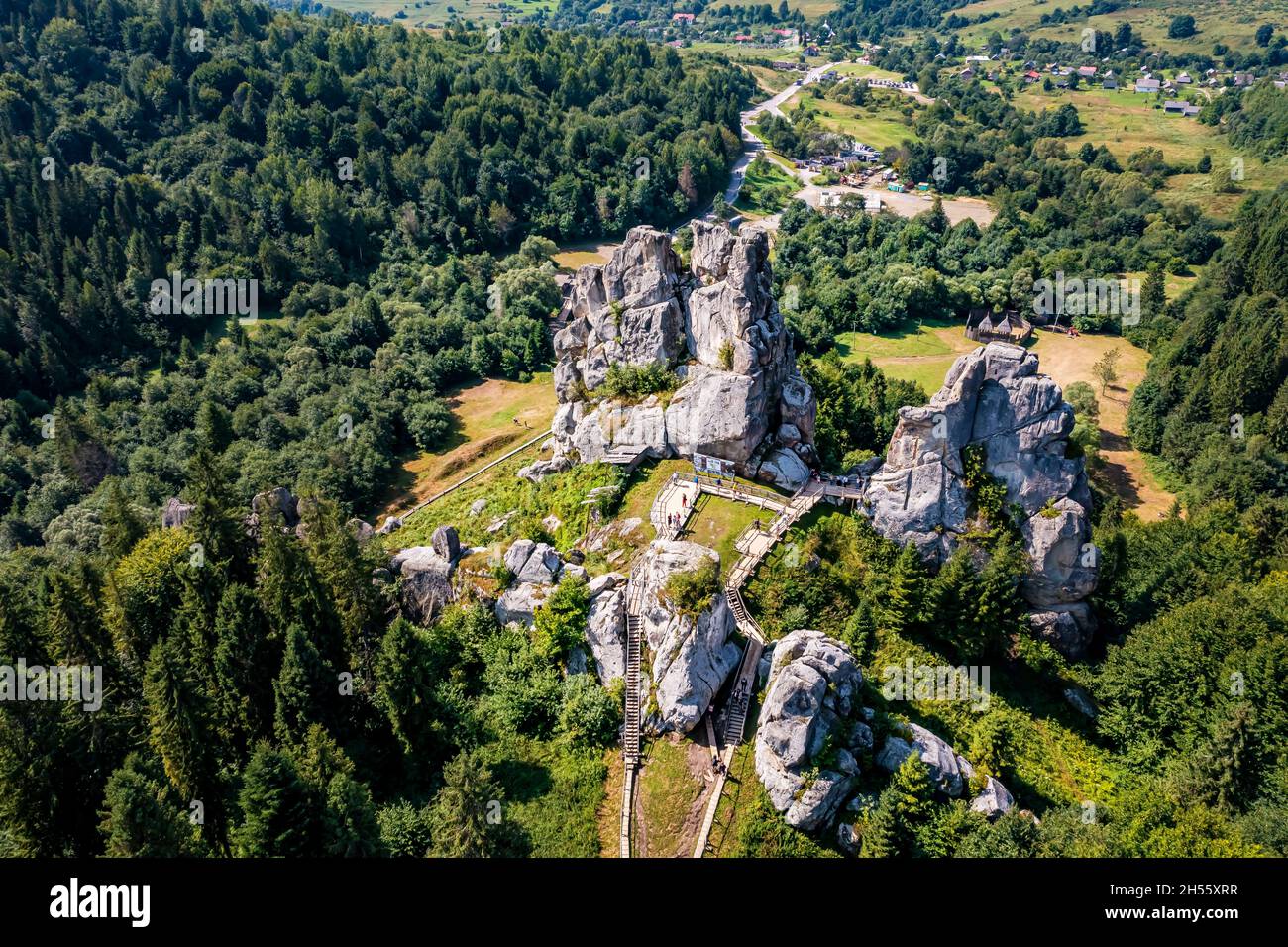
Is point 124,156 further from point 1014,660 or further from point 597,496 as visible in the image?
point 1014,660

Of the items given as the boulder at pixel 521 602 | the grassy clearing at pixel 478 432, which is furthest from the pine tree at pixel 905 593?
the grassy clearing at pixel 478 432

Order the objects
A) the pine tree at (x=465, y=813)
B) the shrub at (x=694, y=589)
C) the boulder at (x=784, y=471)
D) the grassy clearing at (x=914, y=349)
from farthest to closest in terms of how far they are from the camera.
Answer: the grassy clearing at (x=914, y=349)
the boulder at (x=784, y=471)
the shrub at (x=694, y=589)
the pine tree at (x=465, y=813)

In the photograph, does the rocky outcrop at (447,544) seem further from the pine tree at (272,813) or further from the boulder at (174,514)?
the boulder at (174,514)

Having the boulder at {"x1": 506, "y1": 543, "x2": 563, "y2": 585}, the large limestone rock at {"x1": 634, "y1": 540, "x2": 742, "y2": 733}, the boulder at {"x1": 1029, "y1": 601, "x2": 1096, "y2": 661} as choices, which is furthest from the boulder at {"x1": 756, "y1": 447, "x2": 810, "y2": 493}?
the boulder at {"x1": 1029, "y1": 601, "x2": 1096, "y2": 661}

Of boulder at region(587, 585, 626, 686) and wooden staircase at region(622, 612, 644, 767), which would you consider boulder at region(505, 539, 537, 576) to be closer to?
boulder at region(587, 585, 626, 686)

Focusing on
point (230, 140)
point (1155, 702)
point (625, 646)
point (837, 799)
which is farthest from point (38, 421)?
point (1155, 702)

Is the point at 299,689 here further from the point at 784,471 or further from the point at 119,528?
the point at 784,471
